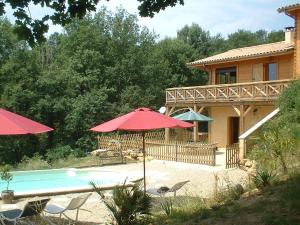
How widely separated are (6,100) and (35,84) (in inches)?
97.2

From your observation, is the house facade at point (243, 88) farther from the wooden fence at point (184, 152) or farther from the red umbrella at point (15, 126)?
the red umbrella at point (15, 126)

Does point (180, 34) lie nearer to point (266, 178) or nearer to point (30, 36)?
point (266, 178)

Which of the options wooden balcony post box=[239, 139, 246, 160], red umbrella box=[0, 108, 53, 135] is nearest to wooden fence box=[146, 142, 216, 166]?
wooden balcony post box=[239, 139, 246, 160]

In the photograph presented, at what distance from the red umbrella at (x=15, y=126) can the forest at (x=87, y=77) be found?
66.5 feet

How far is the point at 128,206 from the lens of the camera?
7668 mm

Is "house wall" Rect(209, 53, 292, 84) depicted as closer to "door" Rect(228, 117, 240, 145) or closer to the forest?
"door" Rect(228, 117, 240, 145)

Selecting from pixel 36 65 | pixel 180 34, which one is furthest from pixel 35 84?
pixel 180 34

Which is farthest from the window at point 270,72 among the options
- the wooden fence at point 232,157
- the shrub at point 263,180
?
the shrub at point 263,180

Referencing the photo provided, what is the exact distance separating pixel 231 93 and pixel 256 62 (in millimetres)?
4092

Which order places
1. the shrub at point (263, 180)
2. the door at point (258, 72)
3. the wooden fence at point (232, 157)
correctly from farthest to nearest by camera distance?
the door at point (258, 72), the wooden fence at point (232, 157), the shrub at point (263, 180)

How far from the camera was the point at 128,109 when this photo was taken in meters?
36.9

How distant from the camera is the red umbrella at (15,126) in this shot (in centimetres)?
885

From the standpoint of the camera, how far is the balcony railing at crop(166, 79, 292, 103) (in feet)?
74.6

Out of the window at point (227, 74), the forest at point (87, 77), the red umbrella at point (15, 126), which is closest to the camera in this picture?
the red umbrella at point (15, 126)
